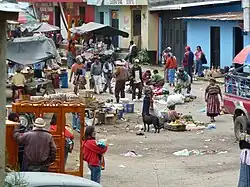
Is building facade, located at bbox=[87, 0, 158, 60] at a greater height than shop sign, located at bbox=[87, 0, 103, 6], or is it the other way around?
shop sign, located at bbox=[87, 0, 103, 6]

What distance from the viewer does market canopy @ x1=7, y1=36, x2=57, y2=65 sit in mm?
26219

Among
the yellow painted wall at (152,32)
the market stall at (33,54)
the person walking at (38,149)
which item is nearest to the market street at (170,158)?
the person walking at (38,149)

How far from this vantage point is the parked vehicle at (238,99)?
61.4 feet

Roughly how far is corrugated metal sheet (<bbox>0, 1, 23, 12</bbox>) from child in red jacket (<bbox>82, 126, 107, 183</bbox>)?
6014 mm

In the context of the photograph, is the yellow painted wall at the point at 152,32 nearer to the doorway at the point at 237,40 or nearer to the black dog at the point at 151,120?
the doorway at the point at 237,40

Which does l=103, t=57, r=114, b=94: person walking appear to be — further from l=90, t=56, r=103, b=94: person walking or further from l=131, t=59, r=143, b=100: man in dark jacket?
l=131, t=59, r=143, b=100: man in dark jacket

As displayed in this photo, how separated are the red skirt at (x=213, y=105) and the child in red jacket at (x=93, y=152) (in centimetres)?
919

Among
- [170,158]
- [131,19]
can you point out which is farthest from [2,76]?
[131,19]

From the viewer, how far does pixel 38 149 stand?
503 inches

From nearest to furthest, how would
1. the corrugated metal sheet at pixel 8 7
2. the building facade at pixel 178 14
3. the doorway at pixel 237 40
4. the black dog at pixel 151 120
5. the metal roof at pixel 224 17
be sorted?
1. the corrugated metal sheet at pixel 8 7
2. the black dog at pixel 151 120
3. the metal roof at pixel 224 17
4. the doorway at pixel 237 40
5. the building facade at pixel 178 14

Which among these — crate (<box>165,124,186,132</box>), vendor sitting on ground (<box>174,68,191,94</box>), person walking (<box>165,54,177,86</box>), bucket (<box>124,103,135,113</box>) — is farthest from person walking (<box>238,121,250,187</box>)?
person walking (<box>165,54,177,86</box>)

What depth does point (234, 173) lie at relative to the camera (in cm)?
1580

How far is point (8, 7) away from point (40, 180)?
2.87m

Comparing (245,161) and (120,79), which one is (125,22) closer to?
(120,79)
